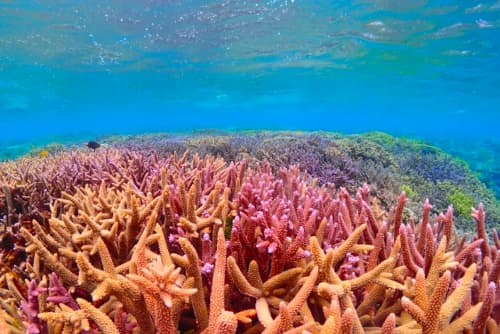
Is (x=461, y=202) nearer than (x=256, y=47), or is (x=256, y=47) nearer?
(x=461, y=202)

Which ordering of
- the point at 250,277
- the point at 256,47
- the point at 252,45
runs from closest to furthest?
the point at 250,277 < the point at 252,45 < the point at 256,47

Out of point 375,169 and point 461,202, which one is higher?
point 375,169

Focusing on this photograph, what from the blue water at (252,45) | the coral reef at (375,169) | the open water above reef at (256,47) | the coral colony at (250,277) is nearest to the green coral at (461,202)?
the coral reef at (375,169)

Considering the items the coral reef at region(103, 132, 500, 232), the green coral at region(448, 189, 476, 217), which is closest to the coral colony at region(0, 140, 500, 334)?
the coral reef at region(103, 132, 500, 232)

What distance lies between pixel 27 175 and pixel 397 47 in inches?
1188

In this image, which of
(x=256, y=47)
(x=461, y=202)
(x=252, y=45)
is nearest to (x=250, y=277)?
(x=461, y=202)

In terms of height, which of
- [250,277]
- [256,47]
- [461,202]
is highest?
[256,47]

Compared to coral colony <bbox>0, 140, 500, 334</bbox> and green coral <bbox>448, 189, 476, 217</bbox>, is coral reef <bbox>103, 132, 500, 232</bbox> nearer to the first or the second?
green coral <bbox>448, 189, 476, 217</bbox>

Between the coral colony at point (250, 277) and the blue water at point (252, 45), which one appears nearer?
the coral colony at point (250, 277)

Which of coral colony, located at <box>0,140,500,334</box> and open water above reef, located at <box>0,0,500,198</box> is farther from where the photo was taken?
open water above reef, located at <box>0,0,500,198</box>

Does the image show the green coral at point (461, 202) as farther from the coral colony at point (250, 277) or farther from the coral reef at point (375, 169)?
the coral colony at point (250, 277)

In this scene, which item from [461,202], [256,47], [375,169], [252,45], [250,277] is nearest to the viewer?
[250,277]

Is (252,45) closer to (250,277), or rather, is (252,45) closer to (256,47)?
(256,47)

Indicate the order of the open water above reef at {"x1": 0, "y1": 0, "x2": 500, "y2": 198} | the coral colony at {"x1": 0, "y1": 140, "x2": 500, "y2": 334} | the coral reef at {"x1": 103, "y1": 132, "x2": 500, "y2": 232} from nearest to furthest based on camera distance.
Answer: the coral colony at {"x1": 0, "y1": 140, "x2": 500, "y2": 334} → the coral reef at {"x1": 103, "y1": 132, "x2": 500, "y2": 232} → the open water above reef at {"x1": 0, "y1": 0, "x2": 500, "y2": 198}
